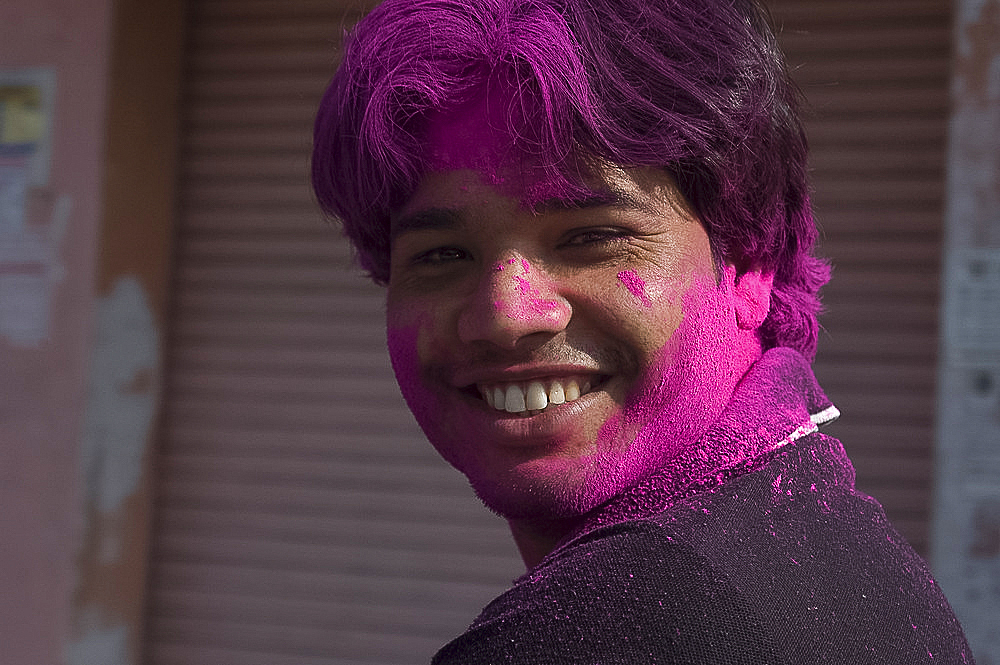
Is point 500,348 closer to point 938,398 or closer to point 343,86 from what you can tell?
point 343,86

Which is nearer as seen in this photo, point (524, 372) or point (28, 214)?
point (524, 372)

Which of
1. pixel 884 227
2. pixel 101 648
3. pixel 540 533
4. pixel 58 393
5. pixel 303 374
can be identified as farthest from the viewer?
pixel 303 374

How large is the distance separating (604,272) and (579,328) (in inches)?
3.2

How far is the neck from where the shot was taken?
4.18ft

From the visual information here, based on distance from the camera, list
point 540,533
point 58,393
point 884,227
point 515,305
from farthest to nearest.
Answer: point 58,393
point 884,227
point 540,533
point 515,305

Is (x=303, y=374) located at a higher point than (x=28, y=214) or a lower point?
lower

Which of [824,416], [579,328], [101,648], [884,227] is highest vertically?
[884,227]

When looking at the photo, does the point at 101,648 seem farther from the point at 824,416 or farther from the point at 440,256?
the point at 824,416

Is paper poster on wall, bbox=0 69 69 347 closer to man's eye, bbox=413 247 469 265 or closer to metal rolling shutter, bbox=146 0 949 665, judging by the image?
metal rolling shutter, bbox=146 0 949 665

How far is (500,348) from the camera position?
4.08 ft

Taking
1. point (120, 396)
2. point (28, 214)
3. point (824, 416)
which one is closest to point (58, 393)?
point (120, 396)

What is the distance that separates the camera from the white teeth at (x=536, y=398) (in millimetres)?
1236

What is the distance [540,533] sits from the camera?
1.31 metres

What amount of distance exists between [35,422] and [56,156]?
112cm
